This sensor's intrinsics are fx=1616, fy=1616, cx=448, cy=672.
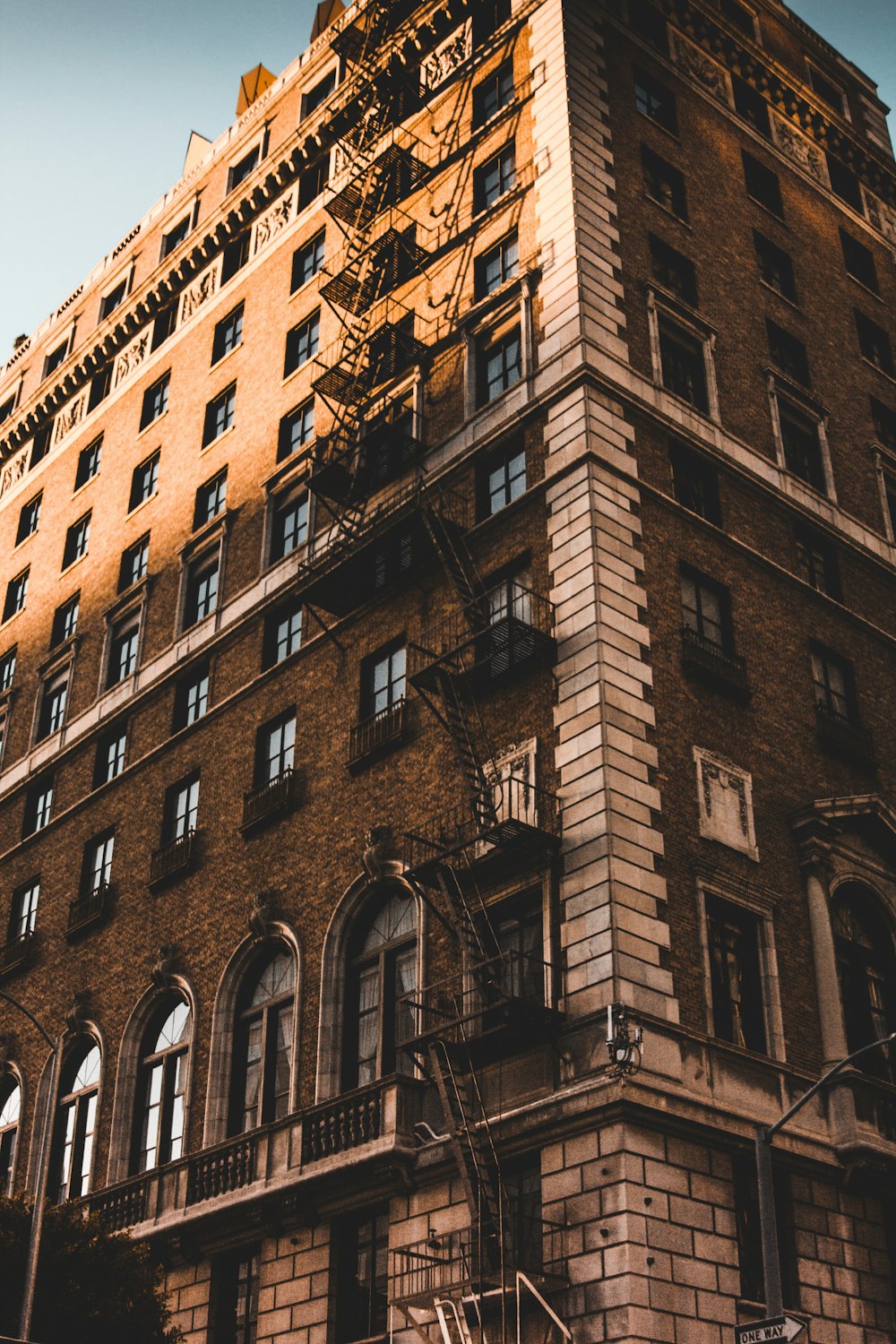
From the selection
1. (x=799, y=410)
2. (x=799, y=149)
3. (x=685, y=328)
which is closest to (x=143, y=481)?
(x=685, y=328)

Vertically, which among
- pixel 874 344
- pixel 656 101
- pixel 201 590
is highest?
pixel 656 101

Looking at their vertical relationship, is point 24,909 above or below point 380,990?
above

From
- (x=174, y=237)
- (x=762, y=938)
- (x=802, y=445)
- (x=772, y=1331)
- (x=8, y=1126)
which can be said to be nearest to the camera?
(x=772, y=1331)

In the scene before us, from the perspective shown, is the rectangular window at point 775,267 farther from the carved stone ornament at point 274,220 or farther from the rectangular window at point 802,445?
the carved stone ornament at point 274,220

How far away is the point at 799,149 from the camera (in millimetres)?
43469

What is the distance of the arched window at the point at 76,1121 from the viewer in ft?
117

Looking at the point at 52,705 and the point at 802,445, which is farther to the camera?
the point at 52,705

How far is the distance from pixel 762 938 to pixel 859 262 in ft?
75.5

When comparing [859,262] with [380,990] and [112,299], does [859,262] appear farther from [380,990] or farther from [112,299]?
[112,299]

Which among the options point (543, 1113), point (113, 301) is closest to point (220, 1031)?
point (543, 1113)

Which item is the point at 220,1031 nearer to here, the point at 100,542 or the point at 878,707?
the point at 878,707

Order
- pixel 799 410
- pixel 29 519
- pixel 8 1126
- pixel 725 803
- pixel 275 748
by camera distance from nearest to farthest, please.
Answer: pixel 725 803, pixel 275 748, pixel 799 410, pixel 8 1126, pixel 29 519

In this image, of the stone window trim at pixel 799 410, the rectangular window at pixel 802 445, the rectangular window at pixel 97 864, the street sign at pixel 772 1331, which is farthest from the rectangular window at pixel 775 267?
the street sign at pixel 772 1331

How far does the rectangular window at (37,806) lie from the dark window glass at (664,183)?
22405mm
